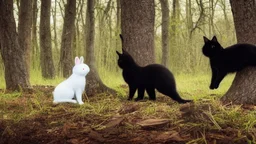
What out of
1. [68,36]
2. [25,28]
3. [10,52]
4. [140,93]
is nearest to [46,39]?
[68,36]

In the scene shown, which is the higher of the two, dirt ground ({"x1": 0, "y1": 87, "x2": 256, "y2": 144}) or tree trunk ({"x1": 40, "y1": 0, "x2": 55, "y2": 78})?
tree trunk ({"x1": 40, "y1": 0, "x2": 55, "y2": 78})

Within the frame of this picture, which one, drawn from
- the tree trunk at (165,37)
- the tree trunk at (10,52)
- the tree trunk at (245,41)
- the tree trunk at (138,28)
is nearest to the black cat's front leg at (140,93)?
the tree trunk at (138,28)

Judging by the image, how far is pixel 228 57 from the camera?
14.5 ft

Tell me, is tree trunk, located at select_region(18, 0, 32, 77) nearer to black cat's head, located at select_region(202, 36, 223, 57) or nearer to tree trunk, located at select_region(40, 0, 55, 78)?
tree trunk, located at select_region(40, 0, 55, 78)

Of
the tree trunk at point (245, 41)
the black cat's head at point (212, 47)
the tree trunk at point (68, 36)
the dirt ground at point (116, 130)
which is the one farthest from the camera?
the tree trunk at point (68, 36)

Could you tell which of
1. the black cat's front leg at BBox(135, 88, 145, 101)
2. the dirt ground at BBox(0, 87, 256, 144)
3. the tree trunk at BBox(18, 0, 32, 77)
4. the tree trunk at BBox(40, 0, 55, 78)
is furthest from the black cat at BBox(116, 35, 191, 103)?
the tree trunk at BBox(40, 0, 55, 78)

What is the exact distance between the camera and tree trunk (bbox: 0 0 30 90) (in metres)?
6.36

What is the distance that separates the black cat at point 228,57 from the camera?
13.8 ft

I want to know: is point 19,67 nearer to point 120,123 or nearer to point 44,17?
point 120,123

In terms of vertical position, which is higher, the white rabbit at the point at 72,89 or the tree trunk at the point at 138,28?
the tree trunk at the point at 138,28

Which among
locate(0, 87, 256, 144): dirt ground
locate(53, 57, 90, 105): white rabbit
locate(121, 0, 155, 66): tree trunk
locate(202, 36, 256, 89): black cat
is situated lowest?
locate(0, 87, 256, 144): dirt ground

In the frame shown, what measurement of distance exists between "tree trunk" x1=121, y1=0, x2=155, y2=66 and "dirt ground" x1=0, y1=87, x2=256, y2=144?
200 centimetres

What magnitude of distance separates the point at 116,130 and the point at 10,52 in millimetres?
4055

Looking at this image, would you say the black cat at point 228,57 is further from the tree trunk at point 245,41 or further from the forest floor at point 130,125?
the forest floor at point 130,125
